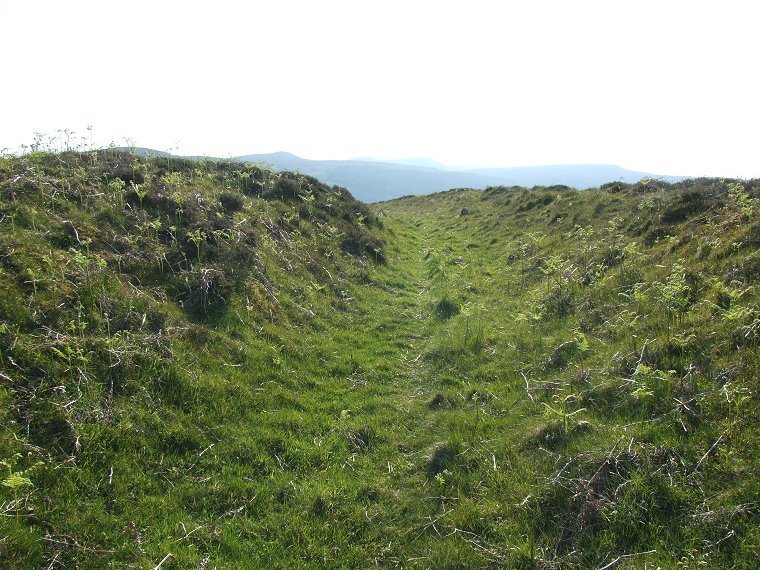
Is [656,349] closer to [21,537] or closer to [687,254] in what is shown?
[687,254]

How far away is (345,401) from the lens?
8820 mm

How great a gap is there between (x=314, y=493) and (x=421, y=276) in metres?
12.9

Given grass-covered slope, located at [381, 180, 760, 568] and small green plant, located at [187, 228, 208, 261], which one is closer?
grass-covered slope, located at [381, 180, 760, 568]

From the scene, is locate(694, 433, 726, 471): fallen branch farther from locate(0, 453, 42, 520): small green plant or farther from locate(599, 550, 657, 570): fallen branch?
locate(0, 453, 42, 520): small green plant

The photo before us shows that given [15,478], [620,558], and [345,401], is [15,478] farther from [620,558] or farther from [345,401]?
[620,558]

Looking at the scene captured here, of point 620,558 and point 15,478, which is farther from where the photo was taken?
point 620,558

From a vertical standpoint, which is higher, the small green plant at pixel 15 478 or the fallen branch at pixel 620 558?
the small green plant at pixel 15 478

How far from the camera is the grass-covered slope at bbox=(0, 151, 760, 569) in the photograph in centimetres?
488

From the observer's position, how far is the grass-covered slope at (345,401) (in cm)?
488

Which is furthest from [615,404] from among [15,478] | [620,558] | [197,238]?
[197,238]

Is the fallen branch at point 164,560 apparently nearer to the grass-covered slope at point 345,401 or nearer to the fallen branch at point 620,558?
the grass-covered slope at point 345,401

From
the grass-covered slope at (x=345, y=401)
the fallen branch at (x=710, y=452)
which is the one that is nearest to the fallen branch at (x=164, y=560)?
the grass-covered slope at (x=345, y=401)

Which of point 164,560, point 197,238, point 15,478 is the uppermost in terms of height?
point 197,238

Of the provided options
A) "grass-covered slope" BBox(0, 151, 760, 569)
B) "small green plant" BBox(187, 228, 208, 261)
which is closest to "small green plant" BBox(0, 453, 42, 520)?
"grass-covered slope" BBox(0, 151, 760, 569)
